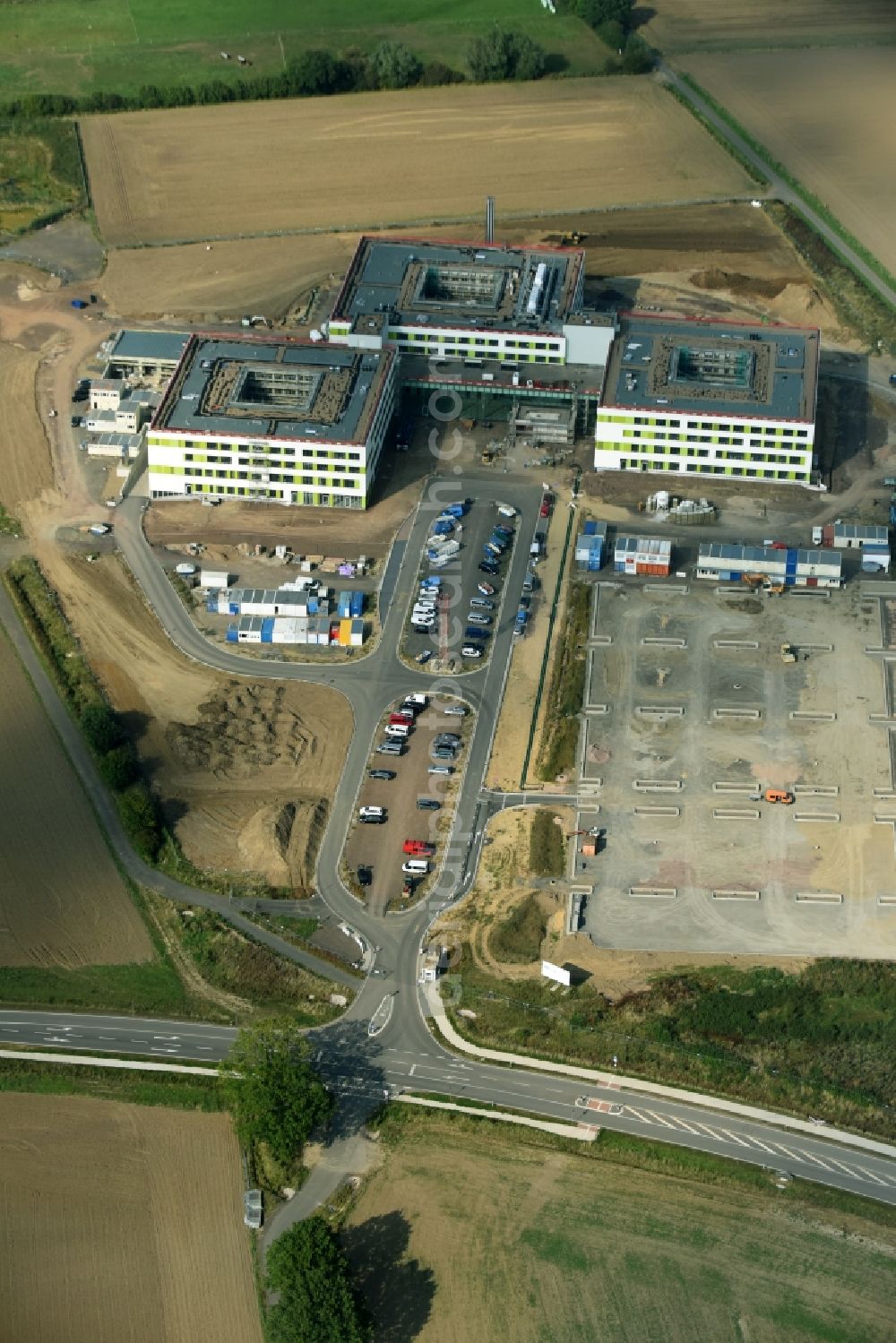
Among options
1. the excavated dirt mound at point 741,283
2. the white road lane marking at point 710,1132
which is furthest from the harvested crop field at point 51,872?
the excavated dirt mound at point 741,283

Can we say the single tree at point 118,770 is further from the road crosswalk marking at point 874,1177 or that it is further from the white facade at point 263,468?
the road crosswalk marking at point 874,1177

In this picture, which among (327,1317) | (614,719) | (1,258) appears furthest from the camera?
(1,258)

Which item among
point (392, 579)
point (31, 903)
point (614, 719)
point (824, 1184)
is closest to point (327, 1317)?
point (824, 1184)

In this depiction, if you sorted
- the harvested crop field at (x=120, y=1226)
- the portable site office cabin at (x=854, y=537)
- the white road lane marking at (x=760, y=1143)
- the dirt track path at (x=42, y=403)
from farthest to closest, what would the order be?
the dirt track path at (x=42, y=403) < the portable site office cabin at (x=854, y=537) < the white road lane marking at (x=760, y=1143) < the harvested crop field at (x=120, y=1226)

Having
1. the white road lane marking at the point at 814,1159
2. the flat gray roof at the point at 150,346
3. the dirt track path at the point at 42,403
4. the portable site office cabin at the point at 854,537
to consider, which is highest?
the flat gray roof at the point at 150,346

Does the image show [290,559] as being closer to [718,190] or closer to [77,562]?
[77,562]
